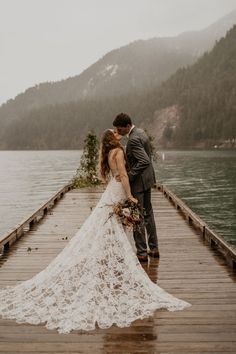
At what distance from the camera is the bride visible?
208 inches

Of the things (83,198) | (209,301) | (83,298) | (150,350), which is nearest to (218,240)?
(209,301)

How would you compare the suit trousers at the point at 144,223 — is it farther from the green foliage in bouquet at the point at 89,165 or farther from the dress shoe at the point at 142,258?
the green foliage in bouquet at the point at 89,165

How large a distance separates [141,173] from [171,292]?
1960 mm

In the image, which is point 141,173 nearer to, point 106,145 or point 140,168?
point 140,168

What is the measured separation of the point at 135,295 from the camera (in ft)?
19.0

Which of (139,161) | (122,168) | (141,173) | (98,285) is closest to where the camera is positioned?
(98,285)

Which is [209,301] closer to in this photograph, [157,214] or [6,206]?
[157,214]

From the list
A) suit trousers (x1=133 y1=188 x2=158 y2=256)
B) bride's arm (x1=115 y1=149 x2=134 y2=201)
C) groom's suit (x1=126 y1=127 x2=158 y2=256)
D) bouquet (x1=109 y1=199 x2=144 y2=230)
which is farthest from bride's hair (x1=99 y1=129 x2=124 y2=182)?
suit trousers (x1=133 y1=188 x2=158 y2=256)

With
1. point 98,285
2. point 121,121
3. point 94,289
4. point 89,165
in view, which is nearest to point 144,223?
point 121,121

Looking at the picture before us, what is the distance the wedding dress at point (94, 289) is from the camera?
527 cm

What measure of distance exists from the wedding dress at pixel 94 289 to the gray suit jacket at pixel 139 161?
64 cm

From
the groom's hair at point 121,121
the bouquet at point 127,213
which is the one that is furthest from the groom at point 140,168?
the bouquet at point 127,213

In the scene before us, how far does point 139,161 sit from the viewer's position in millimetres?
7242

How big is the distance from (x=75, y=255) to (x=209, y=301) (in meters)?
1.80
